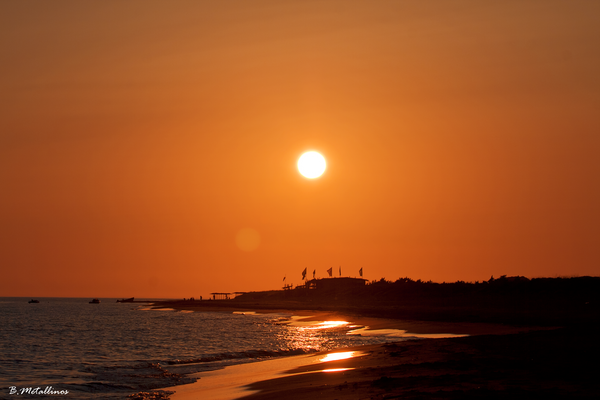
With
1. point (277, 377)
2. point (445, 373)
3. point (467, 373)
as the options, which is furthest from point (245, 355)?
point (467, 373)

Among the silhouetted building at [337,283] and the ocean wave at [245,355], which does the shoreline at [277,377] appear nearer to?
the ocean wave at [245,355]

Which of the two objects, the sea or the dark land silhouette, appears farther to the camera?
the dark land silhouette

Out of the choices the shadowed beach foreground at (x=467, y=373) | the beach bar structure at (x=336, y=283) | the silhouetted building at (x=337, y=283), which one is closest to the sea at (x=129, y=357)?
the shadowed beach foreground at (x=467, y=373)

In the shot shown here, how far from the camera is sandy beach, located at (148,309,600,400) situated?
535 inches

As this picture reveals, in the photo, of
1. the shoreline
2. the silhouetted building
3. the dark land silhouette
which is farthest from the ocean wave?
the silhouetted building

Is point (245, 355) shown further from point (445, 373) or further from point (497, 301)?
point (497, 301)

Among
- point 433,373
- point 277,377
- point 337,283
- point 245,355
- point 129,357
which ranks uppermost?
point 337,283

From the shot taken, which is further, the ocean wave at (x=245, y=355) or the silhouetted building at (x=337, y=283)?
the silhouetted building at (x=337, y=283)

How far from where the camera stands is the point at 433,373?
1703 centimetres

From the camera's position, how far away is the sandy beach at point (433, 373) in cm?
1359

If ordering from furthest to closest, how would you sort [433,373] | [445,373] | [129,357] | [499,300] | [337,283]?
[337,283]
[499,300]
[129,357]
[433,373]
[445,373]

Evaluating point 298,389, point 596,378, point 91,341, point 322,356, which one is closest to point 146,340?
point 91,341

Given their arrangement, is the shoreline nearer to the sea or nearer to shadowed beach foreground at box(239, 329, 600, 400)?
shadowed beach foreground at box(239, 329, 600, 400)

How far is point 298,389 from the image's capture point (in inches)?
699
